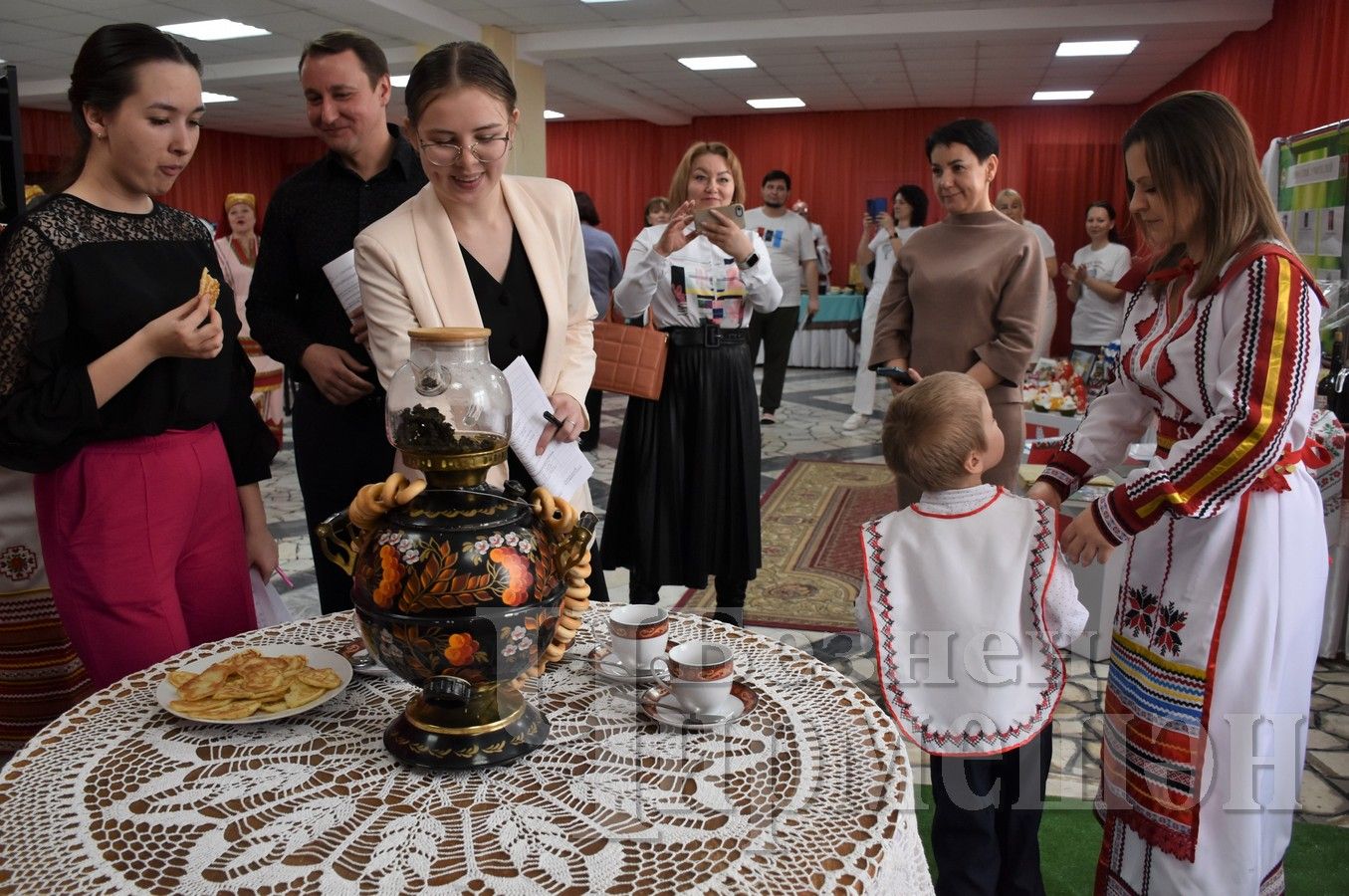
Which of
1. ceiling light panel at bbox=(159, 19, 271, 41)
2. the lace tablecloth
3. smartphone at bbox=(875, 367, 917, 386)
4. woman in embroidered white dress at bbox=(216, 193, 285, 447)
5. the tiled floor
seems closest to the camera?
the lace tablecloth

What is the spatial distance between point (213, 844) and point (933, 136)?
2.41 metres

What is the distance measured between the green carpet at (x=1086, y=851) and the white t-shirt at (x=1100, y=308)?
20.0 ft

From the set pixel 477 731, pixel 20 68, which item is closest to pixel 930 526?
Result: pixel 477 731

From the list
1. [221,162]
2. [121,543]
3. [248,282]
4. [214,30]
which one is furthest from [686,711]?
[221,162]

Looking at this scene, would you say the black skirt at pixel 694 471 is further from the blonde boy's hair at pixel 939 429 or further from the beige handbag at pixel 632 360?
the blonde boy's hair at pixel 939 429

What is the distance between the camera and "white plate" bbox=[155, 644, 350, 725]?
128 centimetres

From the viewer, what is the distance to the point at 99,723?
1.31m

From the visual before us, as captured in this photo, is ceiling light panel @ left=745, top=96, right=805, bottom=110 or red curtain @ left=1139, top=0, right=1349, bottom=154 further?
ceiling light panel @ left=745, top=96, right=805, bottom=110

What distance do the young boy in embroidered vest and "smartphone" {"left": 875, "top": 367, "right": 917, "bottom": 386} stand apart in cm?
87

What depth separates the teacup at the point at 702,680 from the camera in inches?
51.1

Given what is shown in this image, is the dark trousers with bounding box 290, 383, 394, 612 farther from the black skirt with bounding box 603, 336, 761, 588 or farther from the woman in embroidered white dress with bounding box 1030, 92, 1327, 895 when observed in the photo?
the woman in embroidered white dress with bounding box 1030, 92, 1327, 895

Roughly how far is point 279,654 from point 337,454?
0.79 metres

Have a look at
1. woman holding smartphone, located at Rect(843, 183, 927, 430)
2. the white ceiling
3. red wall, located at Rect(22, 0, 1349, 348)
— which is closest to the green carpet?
woman holding smartphone, located at Rect(843, 183, 927, 430)

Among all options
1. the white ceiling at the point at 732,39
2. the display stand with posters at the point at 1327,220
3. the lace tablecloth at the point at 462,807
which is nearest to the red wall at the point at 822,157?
the white ceiling at the point at 732,39
